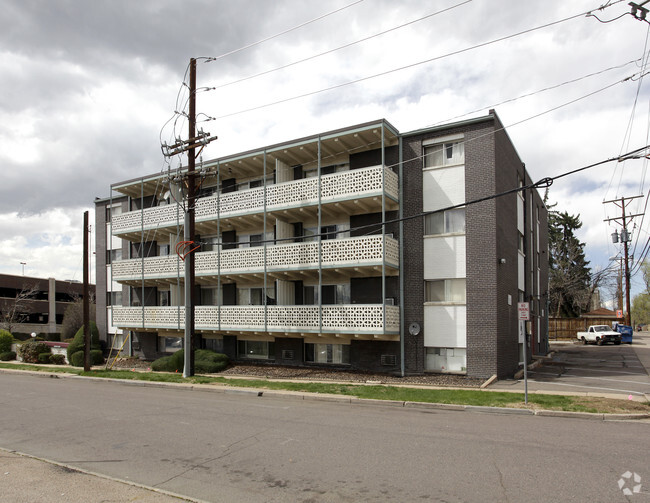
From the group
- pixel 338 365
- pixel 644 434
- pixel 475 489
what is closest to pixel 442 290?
pixel 338 365

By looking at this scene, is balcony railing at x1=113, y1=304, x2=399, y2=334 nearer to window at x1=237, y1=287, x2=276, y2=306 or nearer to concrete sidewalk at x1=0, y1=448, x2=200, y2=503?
window at x1=237, y1=287, x2=276, y2=306

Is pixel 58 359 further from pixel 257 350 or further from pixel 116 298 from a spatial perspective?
pixel 257 350

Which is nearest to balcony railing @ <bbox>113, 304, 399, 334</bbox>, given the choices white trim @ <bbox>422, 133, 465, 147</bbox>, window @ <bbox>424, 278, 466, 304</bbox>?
window @ <bbox>424, 278, 466, 304</bbox>

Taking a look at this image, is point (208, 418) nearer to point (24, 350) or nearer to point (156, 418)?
point (156, 418)

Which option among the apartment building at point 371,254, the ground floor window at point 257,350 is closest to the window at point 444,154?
the apartment building at point 371,254

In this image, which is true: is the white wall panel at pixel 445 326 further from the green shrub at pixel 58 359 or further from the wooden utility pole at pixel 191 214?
the green shrub at pixel 58 359

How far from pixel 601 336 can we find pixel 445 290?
107ft

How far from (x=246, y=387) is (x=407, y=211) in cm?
943

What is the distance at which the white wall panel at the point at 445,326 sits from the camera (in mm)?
19312

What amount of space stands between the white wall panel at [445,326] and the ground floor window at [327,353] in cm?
392

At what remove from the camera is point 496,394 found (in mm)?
14875

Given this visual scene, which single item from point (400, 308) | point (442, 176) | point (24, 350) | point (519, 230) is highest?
point (442, 176)

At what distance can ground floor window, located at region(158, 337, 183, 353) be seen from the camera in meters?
29.2

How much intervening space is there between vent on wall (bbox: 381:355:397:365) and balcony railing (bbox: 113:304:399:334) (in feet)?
4.08
